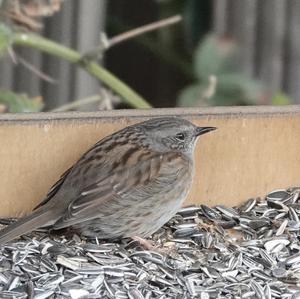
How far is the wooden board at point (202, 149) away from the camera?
16.7ft

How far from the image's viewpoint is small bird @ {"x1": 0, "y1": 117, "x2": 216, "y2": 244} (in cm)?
493

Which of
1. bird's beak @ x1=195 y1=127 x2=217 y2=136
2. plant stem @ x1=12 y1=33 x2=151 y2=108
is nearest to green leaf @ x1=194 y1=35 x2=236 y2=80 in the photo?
plant stem @ x1=12 y1=33 x2=151 y2=108

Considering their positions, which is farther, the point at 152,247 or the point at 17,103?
the point at 17,103

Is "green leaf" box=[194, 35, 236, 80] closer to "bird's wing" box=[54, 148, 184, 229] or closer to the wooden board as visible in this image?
the wooden board

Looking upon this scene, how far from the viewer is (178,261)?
474cm

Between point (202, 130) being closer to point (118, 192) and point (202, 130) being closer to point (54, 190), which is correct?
point (118, 192)

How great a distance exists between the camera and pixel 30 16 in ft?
19.8

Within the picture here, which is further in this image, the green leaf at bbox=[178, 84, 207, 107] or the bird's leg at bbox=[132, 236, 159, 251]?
the green leaf at bbox=[178, 84, 207, 107]

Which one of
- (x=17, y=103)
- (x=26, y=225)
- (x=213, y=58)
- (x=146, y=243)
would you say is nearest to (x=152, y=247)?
(x=146, y=243)

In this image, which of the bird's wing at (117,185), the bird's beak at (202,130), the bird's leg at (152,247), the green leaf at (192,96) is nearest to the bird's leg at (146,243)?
the bird's leg at (152,247)

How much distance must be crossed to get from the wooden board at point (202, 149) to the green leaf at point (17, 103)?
704 millimetres

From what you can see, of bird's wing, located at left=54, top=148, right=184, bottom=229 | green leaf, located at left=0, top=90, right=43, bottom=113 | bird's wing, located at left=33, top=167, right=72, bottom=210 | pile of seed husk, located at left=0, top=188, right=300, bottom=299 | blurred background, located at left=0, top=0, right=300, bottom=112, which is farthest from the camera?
blurred background, located at left=0, top=0, right=300, bottom=112

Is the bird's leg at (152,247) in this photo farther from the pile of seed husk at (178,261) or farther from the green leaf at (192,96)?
the green leaf at (192,96)

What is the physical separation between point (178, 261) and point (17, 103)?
1.43 m
